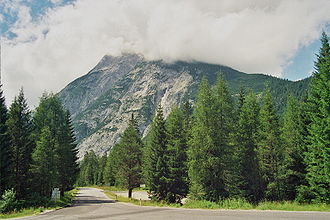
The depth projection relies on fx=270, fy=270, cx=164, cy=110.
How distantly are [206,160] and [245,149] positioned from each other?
680 cm

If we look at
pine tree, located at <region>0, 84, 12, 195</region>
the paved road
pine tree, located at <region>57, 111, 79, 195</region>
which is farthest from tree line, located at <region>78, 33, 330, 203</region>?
pine tree, located at <region>0, 84, 12, 195</region>

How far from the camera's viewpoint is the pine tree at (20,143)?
33531 mm

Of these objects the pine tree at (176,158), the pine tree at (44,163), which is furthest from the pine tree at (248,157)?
the pine tree at (44,163)

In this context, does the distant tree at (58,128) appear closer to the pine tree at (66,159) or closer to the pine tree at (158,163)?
the pine tree at (66,159)

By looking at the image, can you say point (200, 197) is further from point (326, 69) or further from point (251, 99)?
point (326, 69)

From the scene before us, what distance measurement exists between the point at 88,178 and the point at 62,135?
96.3 meters

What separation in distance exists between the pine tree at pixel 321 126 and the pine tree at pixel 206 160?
8.89 meters

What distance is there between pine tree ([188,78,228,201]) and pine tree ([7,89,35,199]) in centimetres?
2134

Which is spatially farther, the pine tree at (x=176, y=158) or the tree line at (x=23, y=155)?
the pine tree at (x=176, y=158)

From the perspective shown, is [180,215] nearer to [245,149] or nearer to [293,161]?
[245,149]

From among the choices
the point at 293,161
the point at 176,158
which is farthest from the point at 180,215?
the point at 293,161

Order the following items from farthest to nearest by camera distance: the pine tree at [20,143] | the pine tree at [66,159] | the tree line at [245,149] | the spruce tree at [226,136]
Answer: the pine tree at [66,159] → the pine tree at [20,143] → the spruce tree at [226,136] → the tree line at [245,149]

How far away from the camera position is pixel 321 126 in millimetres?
25359

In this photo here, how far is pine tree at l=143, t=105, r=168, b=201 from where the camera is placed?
34656 millimetres
